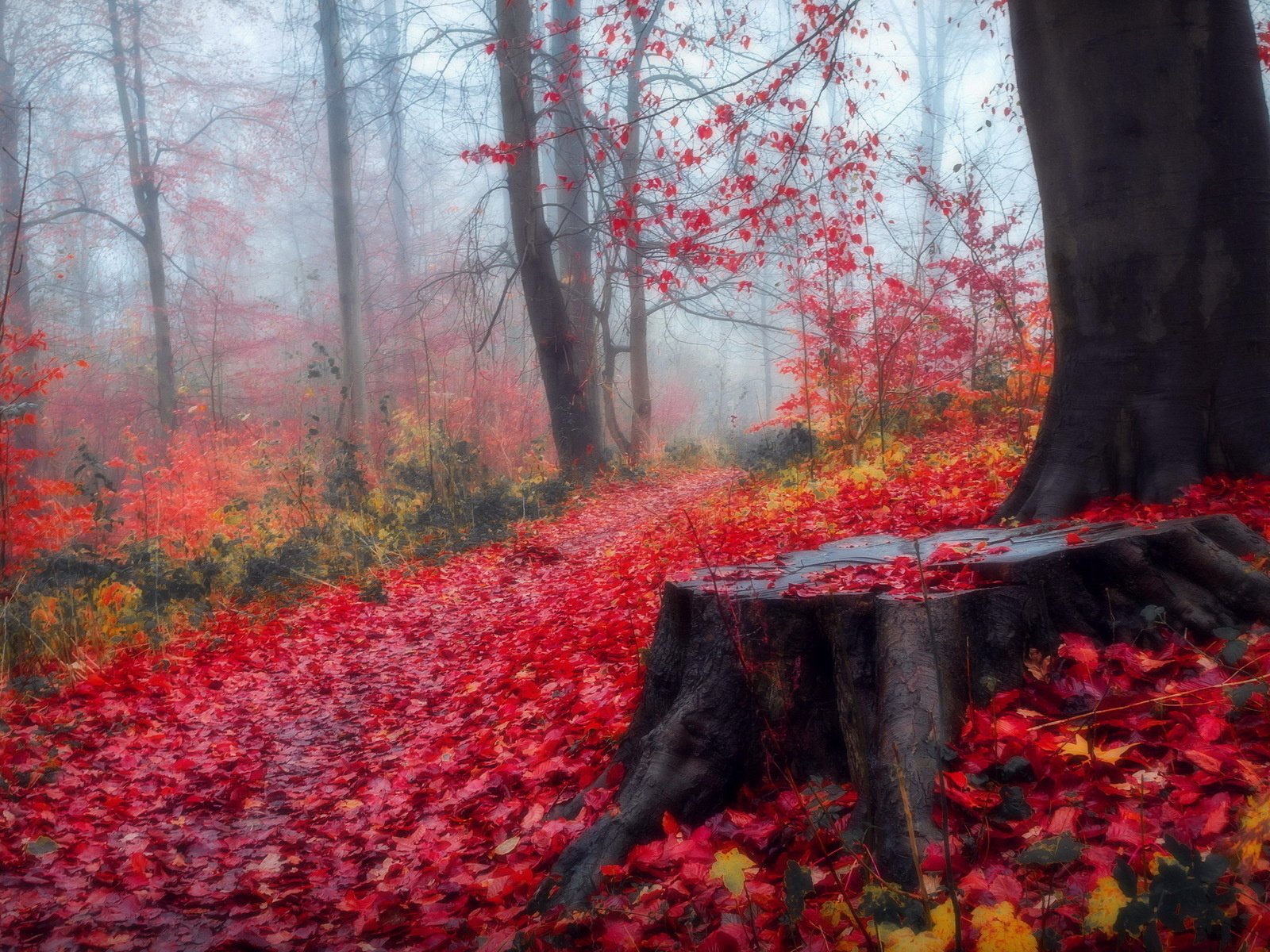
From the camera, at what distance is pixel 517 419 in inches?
755

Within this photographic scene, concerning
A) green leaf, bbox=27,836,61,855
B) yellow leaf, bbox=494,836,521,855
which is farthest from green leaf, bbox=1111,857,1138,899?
green leaf, bbox=27,836,61,855

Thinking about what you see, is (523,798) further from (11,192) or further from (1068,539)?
(11,192)

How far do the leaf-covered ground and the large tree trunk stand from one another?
37 cm

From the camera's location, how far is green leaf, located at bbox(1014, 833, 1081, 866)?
5.49ft

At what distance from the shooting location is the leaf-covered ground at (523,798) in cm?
183

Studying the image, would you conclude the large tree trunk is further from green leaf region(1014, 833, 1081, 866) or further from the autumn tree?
green leaf region(1014, 833, 1081, 866)

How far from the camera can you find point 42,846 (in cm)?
332

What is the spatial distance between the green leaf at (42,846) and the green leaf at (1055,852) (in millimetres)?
3484

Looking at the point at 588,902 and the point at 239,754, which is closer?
the point at 588,902

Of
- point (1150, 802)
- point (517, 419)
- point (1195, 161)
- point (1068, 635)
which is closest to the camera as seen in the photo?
point (1150, 802)

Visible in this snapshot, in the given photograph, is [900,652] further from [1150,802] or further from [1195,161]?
[1195,161]

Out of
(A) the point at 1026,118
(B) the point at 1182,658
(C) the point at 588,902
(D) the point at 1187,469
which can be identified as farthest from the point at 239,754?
(A) the point at 1026,118

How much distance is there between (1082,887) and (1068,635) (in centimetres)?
101

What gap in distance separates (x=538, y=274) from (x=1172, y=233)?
9829 mm
